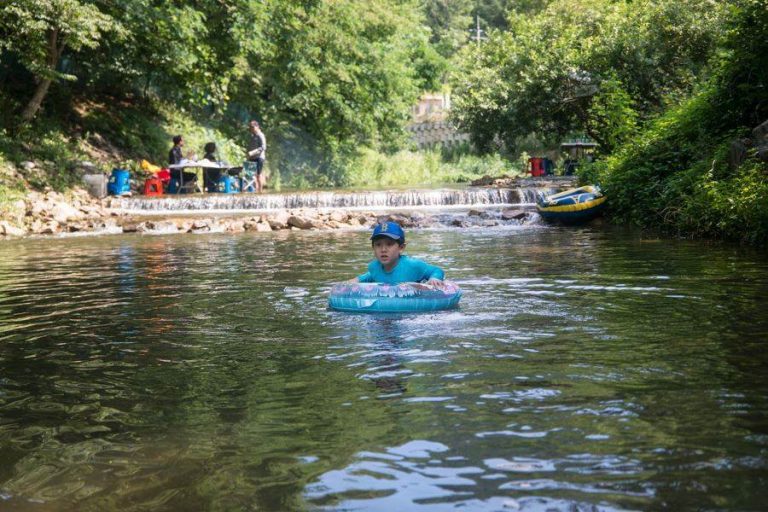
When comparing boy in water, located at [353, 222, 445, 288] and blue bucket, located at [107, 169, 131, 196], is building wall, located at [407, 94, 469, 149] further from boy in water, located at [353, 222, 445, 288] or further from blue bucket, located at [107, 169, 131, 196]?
boy in water, located at [353, 222, 445, 288]

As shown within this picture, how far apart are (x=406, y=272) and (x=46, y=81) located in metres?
21.2

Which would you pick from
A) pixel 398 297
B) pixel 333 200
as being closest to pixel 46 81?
pixel 333 200

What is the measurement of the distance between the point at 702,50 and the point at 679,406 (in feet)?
89.2

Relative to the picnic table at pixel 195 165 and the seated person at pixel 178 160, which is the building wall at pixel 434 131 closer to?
the seated person at pixel 178 160

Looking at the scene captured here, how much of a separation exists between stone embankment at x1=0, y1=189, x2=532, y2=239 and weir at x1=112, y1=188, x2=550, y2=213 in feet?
7.01

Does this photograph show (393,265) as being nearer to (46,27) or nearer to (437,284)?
(437,284)

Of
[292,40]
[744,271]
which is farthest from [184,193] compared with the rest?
[744,271]

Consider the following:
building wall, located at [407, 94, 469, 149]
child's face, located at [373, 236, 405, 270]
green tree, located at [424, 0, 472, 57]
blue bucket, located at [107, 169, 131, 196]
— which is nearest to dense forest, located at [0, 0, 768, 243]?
blue bucket, located at [107, 169, 131, 196]

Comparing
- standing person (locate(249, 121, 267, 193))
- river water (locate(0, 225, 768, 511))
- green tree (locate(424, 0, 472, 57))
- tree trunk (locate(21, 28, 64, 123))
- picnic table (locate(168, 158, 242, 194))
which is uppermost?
green tree (locate(424, 0, 472, 57))

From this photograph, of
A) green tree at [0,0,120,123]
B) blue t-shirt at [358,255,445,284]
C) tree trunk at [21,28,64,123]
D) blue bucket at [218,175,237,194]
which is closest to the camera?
blue t-shirt at [358,255,445,284]

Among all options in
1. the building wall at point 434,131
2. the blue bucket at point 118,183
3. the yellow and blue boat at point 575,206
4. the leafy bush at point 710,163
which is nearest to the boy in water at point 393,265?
the leafy bush at point 710,163

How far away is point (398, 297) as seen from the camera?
862cm

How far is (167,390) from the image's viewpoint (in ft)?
19.5

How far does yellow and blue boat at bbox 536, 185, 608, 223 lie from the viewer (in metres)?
20.1
